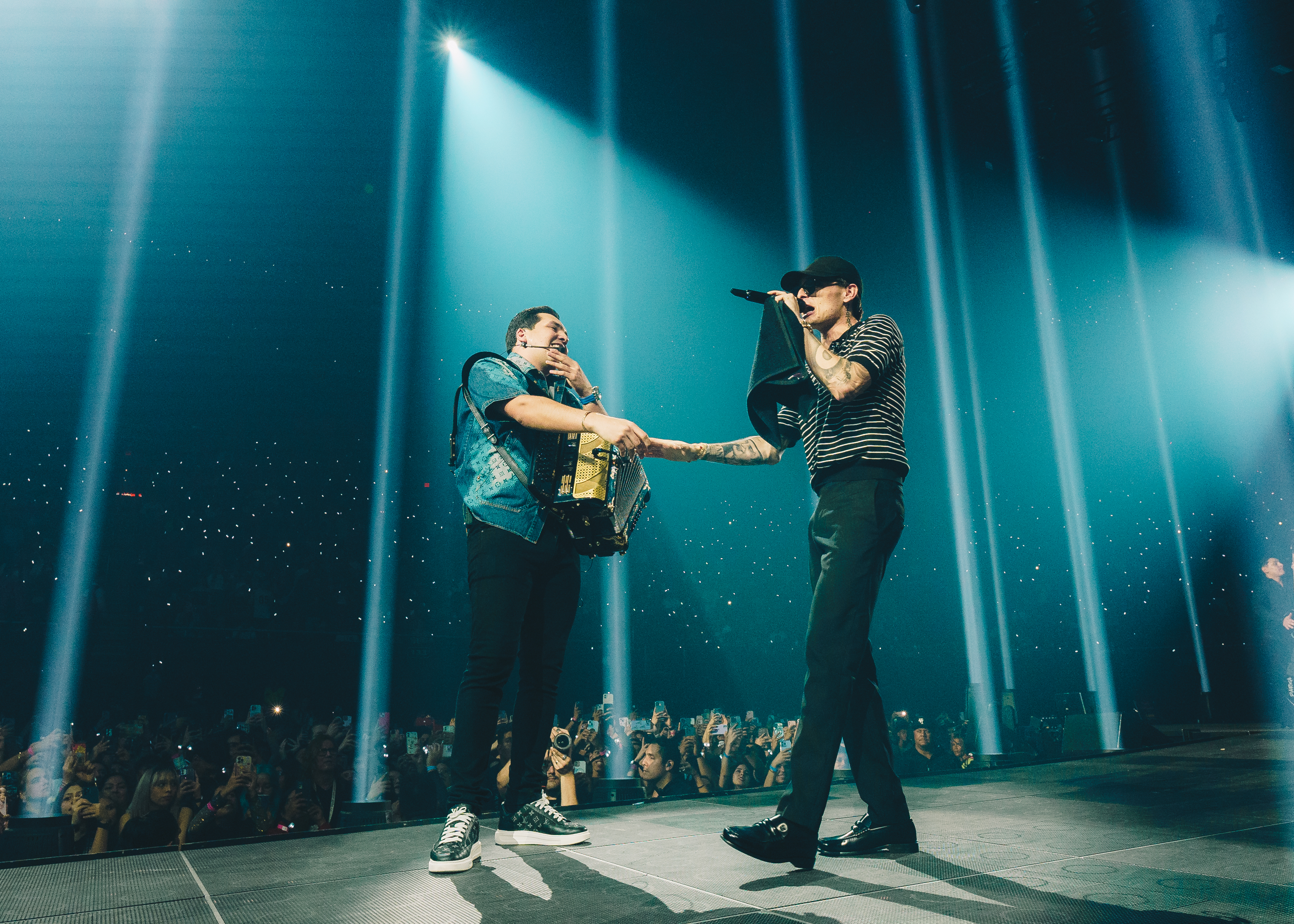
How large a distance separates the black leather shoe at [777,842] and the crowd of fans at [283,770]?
143 centimetres

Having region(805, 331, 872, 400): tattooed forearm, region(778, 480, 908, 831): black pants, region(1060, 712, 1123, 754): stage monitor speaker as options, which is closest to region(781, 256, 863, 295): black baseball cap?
region(805, 331, 872, 400): tattooed forearm

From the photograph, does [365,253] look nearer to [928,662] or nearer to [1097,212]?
[1097,212]

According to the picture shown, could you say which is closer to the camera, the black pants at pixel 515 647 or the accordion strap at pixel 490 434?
the black pants at pixel 515 647

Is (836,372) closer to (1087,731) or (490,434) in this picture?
(490,434)

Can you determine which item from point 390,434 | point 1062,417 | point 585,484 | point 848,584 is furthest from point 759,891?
point 1062,417

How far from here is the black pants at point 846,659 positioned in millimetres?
1429

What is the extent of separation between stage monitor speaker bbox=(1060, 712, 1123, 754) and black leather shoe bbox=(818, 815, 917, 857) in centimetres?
385

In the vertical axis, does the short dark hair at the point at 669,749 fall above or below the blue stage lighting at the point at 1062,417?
below

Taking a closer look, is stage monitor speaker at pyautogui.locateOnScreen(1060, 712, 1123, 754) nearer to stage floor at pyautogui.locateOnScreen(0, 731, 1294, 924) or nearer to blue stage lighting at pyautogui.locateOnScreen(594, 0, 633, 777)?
stage floor at pyautogui.locateOnScreen(0, 731, 1294, 924)

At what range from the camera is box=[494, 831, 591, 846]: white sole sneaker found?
1.72 meters

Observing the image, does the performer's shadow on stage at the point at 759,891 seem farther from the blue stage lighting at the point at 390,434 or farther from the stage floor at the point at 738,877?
the blue stage lighting at the point at 390,434

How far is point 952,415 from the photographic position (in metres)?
10.4

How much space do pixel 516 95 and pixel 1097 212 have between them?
763cm

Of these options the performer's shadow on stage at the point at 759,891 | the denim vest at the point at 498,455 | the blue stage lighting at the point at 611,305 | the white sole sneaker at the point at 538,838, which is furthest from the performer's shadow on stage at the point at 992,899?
the blue stage lighting at the point at 611,305
